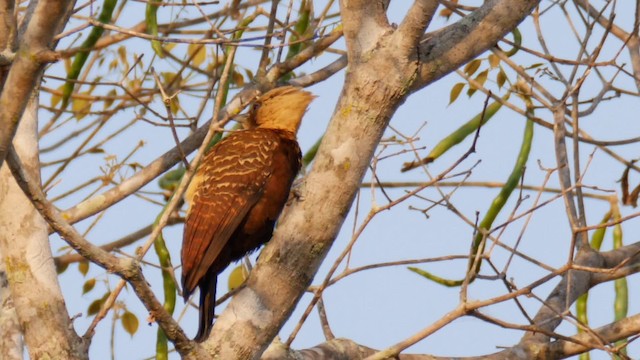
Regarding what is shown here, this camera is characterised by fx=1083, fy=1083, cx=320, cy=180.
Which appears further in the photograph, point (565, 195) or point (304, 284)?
point (565, 195)

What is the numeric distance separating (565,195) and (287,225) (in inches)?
39.9

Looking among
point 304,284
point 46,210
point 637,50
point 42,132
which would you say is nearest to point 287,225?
point 304,284

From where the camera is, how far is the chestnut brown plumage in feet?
13.4

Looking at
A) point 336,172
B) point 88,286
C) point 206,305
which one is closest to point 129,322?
point 88,286

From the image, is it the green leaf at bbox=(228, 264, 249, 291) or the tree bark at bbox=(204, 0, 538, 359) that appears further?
the green leaf at bbox=(228, 264, 249, 291)

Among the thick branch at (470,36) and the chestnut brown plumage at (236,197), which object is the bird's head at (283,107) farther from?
the thick branch at (470,36)

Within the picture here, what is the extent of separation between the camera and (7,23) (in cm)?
320

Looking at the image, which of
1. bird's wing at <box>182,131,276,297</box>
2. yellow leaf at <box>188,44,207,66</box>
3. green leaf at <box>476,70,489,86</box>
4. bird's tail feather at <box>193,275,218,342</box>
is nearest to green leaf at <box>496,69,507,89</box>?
green leaf at <box>476,70,489,86</box>

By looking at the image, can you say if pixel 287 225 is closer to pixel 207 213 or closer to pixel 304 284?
pixel 304 284

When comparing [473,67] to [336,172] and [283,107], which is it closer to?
[283,107]

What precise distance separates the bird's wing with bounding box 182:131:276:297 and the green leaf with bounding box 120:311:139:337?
1181 mm

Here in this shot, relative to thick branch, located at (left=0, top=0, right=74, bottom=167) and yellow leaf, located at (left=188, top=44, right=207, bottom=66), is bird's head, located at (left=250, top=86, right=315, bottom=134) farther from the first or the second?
thick branch, located at (left=0, top=0, right=74, bottom=167)

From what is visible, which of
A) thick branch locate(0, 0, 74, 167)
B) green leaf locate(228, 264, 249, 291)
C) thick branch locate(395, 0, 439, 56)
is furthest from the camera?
green leaf locate(228, 264, 249, 291)

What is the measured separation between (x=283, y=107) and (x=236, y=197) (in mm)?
560
